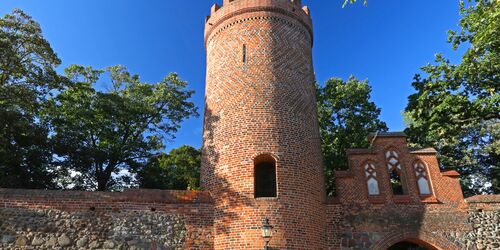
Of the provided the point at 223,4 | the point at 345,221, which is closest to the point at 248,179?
the point at 345,221

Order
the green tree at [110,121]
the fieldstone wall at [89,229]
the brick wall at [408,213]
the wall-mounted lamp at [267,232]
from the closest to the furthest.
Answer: the wall-mounted lamp at [267,232] → the fieldstone wall at [89,229] → the brick wall at [408,213] → the green tree at [110,121]

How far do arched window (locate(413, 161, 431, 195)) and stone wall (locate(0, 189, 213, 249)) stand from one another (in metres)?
6.92

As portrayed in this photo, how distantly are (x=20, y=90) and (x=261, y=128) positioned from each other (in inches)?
423

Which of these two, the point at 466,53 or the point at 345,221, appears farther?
the point at 466,53

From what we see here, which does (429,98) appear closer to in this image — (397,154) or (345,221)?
(397,154)

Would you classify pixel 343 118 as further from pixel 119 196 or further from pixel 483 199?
pixel 119 196

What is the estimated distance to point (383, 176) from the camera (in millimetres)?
11750

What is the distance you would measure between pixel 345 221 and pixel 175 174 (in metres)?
13.0

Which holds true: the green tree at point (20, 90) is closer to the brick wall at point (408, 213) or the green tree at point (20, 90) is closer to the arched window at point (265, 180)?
the arched window at point (265, 180)

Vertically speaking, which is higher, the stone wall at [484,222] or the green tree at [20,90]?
the green tree at [20,90]

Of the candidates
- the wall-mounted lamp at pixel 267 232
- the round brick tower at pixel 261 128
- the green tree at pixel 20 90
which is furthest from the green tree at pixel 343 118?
the green tree at pixel 20 90

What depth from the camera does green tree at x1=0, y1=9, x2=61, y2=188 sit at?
14.5 m

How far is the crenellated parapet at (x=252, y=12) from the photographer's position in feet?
43.7

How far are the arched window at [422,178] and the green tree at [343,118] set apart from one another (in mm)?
7789
